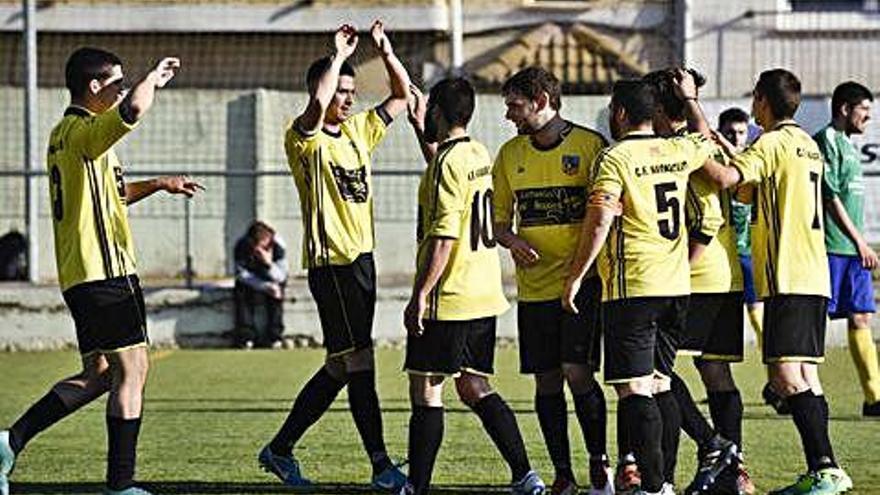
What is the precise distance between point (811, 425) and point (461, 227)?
1.94 meters

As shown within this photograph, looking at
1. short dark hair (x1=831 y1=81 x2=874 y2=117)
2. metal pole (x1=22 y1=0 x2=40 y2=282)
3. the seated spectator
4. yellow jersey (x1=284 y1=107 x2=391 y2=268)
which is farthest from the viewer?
metal pole (x1=22 y1=0 x2=40 y2=282)

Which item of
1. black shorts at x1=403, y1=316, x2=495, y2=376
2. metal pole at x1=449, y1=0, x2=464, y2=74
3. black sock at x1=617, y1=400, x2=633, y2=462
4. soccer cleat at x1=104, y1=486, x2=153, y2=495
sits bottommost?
soccer cleat at x1=104, y1=486, x2=153, y2=495

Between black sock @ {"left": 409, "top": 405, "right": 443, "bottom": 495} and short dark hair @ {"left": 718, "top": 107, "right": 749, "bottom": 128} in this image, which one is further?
short dark hair @ {"left": 718, "top": 107, "right": 749, "bottom": 128}

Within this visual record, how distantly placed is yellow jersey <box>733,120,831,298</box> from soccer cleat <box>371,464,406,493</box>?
77.2 inches

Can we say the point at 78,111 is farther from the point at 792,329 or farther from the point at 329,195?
the point at 792,329

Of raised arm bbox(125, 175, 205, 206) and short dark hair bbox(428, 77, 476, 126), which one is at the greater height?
short dark hair bbox(428, 77, 476, 126)

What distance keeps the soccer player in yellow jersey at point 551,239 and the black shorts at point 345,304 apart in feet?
3.02

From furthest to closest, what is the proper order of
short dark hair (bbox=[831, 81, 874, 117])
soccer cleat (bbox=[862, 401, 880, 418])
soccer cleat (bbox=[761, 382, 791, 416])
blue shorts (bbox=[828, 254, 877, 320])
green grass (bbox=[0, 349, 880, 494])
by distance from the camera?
soccer cleat (bbox=[761, 382, 791, 416])
soccer cleat (bbox=[862, 401, 880, 418])
blue shorts (bbox=[828, 254, 877, 320])
short dark hair (bbox=[831, 81, 874, 117])
green grass (bbox=[0, 349, 880, 494])

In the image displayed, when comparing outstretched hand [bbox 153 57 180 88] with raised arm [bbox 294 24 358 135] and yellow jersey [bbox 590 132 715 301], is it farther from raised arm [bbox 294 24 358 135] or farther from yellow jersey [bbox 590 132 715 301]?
yellow jersey [bbox 590 132 715 301]

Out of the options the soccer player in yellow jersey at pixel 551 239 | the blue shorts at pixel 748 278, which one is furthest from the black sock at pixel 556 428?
the blue shorts at pixel 748 278

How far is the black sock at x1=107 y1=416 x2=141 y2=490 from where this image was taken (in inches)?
359

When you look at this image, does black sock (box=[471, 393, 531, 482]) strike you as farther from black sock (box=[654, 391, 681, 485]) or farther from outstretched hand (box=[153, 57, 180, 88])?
outstretched hand (box=[153, 57, 180, 88])

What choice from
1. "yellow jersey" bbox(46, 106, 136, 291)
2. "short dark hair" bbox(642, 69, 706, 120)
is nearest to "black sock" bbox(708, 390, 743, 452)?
"short dark hair" bbox(642, 69, 706, 120)

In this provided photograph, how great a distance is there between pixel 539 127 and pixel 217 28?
14.9 meters
